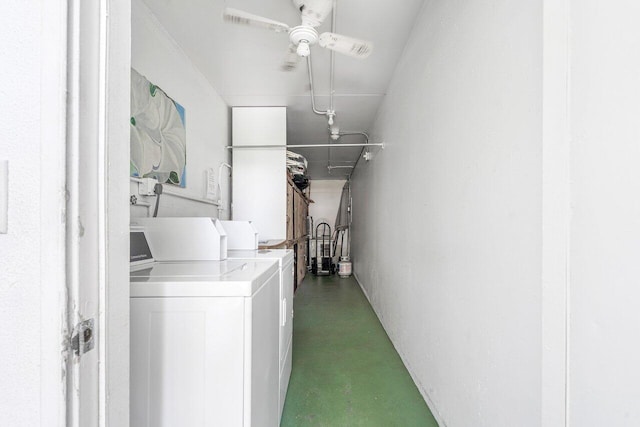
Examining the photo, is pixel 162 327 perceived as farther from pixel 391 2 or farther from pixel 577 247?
pixel 391 2

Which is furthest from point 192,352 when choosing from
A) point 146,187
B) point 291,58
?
point 291,58

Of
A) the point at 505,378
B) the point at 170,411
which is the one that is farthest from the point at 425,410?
the point at 170,411

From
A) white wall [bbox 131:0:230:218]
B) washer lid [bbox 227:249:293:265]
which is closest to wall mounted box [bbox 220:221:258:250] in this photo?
washer lid [bbox 227:249:293:265]

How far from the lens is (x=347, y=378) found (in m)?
2.04

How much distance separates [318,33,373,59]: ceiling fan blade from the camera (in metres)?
1.65

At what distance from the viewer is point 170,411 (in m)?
0.90

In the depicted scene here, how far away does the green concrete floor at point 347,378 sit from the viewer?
5.42 ft

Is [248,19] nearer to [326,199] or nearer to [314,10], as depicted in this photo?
[314,10]

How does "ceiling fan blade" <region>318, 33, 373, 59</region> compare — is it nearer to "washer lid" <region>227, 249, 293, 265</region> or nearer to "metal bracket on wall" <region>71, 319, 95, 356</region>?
"washer lid" <region>227, 249, 293, 265</region>

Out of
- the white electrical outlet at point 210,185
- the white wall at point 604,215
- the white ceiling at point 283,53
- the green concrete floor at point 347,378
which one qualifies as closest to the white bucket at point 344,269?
the green concrete floor at point 347,378

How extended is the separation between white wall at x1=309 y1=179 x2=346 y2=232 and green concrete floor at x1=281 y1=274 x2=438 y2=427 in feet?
15.0

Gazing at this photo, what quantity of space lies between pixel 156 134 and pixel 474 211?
1910 millimetres

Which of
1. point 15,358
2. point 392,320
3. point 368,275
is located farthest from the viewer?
point 368,275

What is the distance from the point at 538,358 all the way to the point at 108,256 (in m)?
1.11
